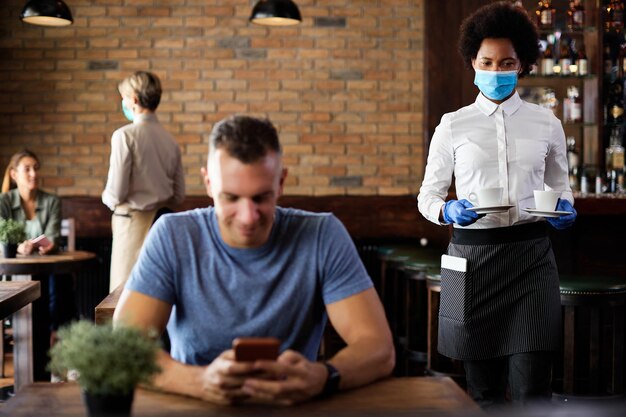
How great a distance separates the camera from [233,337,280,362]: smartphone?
140 centimetres

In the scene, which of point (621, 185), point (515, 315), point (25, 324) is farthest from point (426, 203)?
point (621, 185)

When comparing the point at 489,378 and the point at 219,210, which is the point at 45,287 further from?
the point at 219,210

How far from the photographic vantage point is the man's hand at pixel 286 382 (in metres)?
1.45

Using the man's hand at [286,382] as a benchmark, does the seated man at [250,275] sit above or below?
above

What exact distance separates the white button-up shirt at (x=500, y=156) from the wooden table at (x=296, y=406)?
3.83 feet

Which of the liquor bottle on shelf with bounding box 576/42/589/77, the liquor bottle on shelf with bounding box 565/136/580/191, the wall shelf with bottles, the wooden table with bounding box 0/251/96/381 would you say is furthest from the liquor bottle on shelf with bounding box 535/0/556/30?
the wooden table with bounding box 0/251/96/381

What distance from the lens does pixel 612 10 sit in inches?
225

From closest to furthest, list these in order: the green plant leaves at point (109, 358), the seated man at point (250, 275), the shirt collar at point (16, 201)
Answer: the green plant leaves at point (109, 358) < the seated man at point (250, 275) < the shirt collar at point (16, 201)

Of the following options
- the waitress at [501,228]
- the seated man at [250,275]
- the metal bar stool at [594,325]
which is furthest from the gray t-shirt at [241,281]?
the metal bar stool at [594,325]

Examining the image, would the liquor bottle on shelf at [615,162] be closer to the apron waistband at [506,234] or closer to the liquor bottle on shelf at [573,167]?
the liquor bottle on shelf at [573,167]

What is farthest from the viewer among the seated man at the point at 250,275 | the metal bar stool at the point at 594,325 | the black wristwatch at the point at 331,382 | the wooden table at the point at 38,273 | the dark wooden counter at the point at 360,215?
the dark wooden counter at the point at 360,215

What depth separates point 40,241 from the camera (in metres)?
4.87

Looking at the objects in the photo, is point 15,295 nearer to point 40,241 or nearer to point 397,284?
point 40,241

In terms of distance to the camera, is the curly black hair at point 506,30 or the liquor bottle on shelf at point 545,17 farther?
the liquor bottle on shelf at point 545,17
